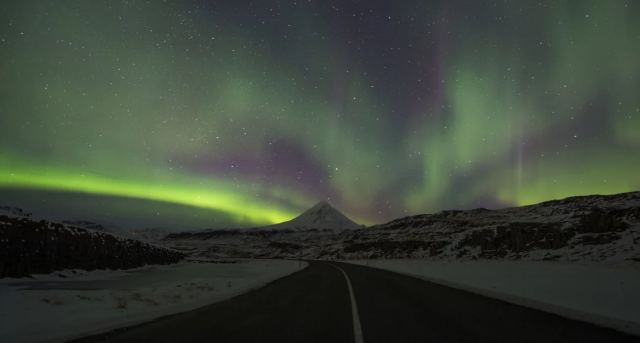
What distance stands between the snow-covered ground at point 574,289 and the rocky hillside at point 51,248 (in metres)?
22.0

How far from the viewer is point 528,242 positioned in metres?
39.5

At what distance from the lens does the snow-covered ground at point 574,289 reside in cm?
882

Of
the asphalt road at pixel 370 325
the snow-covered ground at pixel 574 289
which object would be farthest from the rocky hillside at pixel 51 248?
the snow-covered ground at pixel 574 289

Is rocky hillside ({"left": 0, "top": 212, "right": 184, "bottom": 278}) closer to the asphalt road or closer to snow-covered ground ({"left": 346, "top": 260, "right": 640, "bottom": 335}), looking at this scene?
the asphalt road

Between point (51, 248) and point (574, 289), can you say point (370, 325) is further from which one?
point (51, 248)

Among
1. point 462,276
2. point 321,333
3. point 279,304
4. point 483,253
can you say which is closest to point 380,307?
point 279,304

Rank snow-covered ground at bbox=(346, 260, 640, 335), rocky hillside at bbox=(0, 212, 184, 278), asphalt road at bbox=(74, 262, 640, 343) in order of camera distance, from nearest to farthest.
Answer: asphalt road at bbox=(74, 262, 640, 343) → snow-covered ground at bbox=(346, 260, 640, 335) → rocky hillside at bbox=(0, 212, 184, 278)

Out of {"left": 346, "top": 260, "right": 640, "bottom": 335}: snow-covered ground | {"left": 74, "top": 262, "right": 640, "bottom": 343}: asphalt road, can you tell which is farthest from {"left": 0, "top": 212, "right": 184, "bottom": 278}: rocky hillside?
{"left": 346, "top": 260, "right": 640, "bottom": 335}: snow-covered ground

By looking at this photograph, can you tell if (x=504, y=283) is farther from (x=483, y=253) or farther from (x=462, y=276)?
(x=483, y=253)

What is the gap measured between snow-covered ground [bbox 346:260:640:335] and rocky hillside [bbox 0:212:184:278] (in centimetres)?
2200

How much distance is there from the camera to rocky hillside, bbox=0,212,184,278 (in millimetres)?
20812

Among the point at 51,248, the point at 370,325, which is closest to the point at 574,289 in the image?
the point at 370,325

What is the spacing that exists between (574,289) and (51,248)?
26.8m

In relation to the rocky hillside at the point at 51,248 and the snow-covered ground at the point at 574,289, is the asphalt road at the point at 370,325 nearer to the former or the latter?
the snow-covered ground at the point at 574,289
